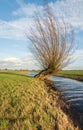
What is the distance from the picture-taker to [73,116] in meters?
13.2

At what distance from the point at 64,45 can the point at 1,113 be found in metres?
23.2

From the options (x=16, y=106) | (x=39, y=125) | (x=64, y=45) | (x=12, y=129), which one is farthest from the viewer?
(x=64, y=45)

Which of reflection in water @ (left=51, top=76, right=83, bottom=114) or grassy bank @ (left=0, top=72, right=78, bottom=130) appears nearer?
grassy bank @ (left=0, top=72, right=78, bottom=130)

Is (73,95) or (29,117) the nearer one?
(29,117)

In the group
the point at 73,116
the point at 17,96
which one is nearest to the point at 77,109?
the point at 73,116

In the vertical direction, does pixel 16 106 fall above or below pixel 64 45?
below

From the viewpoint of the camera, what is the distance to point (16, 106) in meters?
12.5

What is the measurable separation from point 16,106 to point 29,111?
0.99 m

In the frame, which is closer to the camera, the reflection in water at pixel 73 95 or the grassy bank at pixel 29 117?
the grassy bank at pixel 29 117

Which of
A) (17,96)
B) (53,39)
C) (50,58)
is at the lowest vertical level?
(17,96)

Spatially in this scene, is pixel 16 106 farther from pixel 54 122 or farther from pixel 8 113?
pixel 54 122

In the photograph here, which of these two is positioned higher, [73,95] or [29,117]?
[73,95]

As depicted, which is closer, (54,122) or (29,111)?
(54,122)

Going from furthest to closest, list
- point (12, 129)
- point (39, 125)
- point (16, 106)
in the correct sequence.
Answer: point (16, 106) → point (39, 125) → point (12, 129)
